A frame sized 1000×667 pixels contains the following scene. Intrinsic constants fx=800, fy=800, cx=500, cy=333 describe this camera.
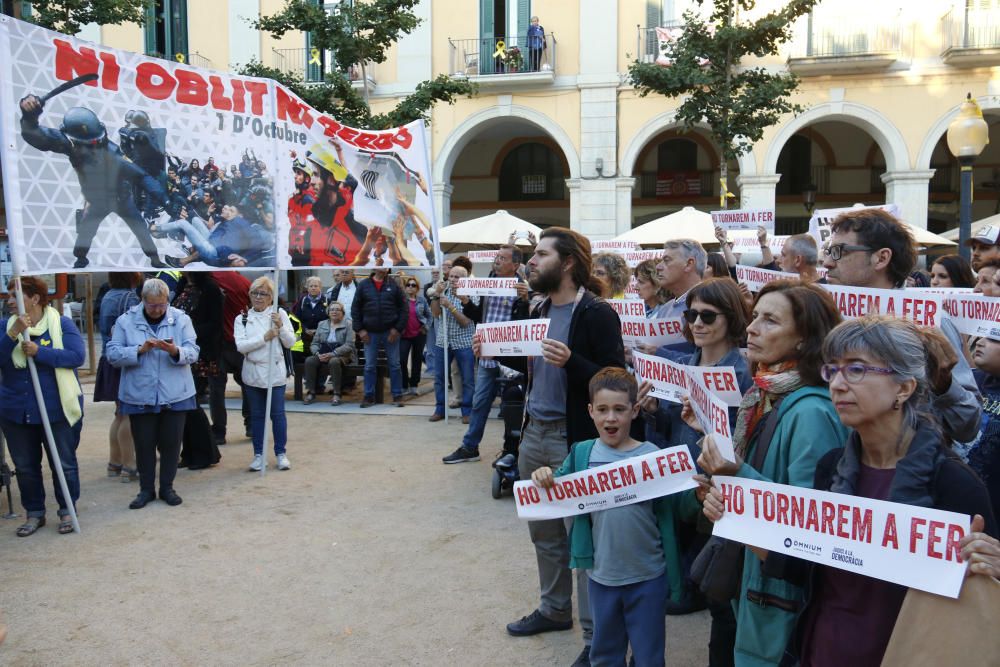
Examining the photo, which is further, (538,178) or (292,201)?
(538,178)

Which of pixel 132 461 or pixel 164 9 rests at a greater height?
pixel 164 9

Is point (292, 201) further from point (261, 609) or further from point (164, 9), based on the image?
point (164, 9)

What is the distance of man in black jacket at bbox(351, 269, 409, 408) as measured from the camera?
35.6ft

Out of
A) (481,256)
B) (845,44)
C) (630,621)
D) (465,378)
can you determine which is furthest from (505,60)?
(630,621)

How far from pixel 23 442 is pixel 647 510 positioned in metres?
4.93

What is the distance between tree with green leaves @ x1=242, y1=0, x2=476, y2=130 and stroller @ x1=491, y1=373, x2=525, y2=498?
9.50 metres

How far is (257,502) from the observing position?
673cm

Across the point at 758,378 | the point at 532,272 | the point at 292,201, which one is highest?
the point at 292,201

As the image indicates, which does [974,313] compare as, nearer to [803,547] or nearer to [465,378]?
[803,547]

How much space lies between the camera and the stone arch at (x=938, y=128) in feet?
63.2

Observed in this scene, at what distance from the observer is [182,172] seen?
6609mm

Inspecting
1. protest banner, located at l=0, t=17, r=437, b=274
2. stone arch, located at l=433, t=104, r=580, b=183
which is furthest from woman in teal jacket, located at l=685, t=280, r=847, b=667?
stone arch, located at l=433, t=104, r=580, b=183

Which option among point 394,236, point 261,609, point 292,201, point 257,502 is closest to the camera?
point 261,609

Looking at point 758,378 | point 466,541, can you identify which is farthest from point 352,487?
point 758,378
